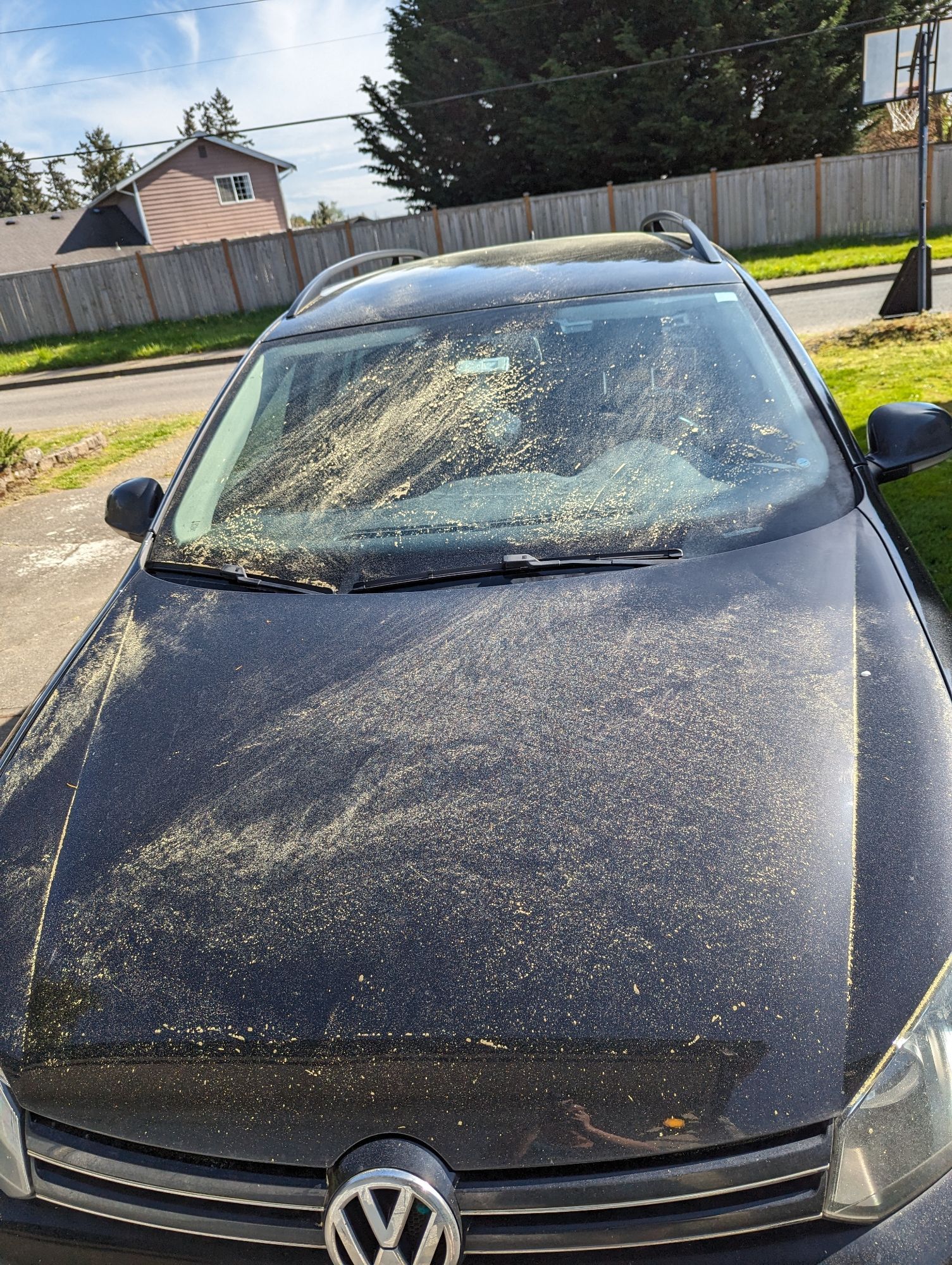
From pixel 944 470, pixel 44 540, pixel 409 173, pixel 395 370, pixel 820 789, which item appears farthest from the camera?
pixel 409 173

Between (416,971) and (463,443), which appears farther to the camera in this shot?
(463,443)

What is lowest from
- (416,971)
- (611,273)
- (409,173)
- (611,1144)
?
(611,1144)

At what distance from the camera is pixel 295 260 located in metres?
23.2

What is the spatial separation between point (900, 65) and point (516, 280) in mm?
10793

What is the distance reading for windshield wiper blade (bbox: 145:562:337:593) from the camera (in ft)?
7.56

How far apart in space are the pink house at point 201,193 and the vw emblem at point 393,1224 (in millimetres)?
40809

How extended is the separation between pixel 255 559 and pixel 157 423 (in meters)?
10.2

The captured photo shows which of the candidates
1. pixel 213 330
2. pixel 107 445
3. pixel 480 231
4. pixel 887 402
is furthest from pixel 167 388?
pixel 887 402

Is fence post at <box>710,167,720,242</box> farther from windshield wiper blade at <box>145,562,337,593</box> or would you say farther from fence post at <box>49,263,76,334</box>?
windshield wiper blade at <box>145,562,337,593</box>

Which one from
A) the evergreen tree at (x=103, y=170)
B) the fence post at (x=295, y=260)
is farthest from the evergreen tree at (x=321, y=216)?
the fence post at (x=295, y=260)

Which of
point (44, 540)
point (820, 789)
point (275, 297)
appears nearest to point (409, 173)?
point (275, 297)

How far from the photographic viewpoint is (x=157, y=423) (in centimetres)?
1177

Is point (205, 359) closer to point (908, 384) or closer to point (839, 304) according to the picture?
point (839, 304)

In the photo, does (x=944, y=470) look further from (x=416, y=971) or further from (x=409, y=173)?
(x=409, y=173)
